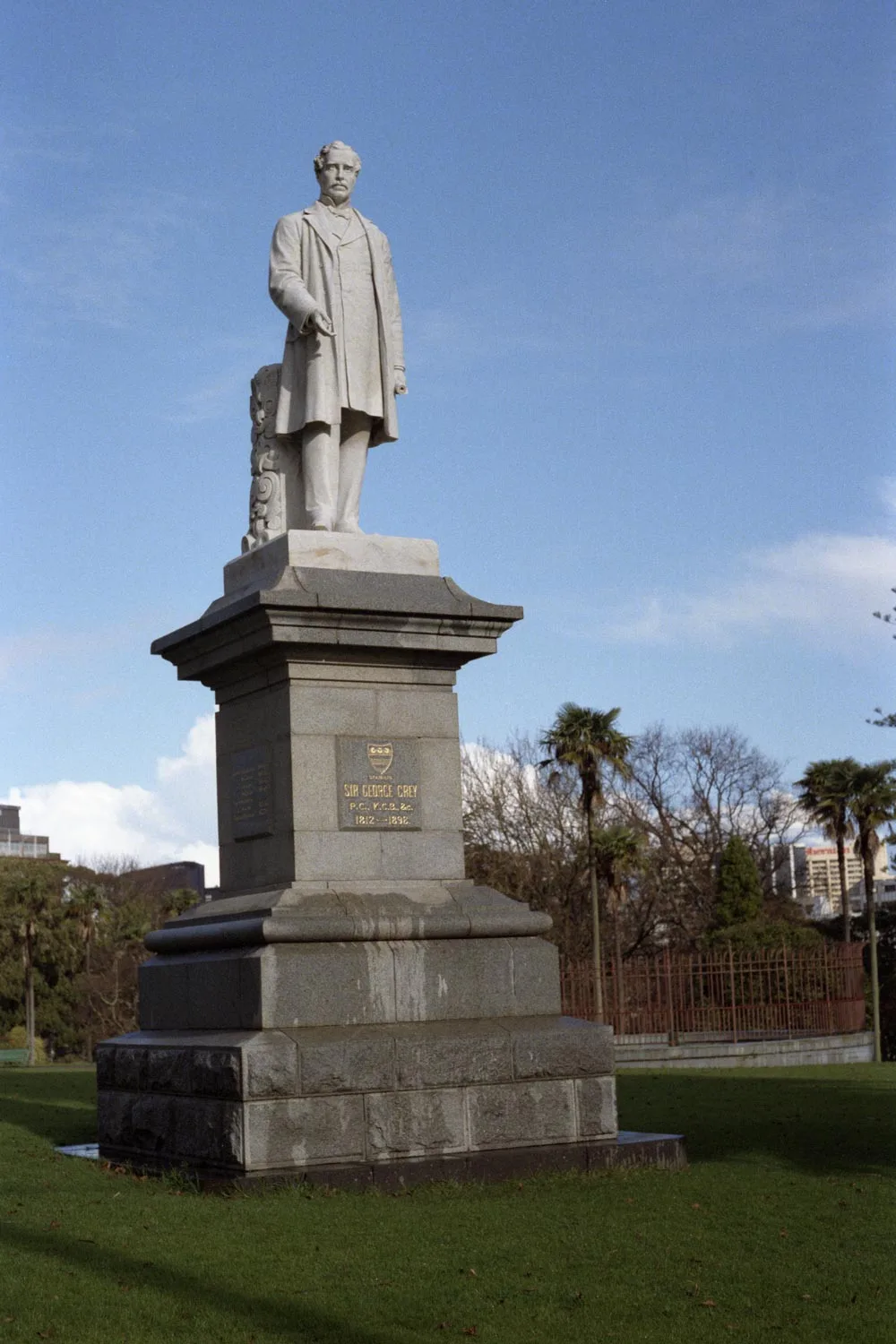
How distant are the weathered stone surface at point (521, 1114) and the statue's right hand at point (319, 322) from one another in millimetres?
5346

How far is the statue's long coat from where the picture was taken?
1220 centimetres

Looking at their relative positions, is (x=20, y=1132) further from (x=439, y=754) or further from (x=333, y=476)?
(x=333, y=476)

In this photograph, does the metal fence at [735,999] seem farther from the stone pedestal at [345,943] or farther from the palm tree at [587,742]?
the stone pedestal at [345,943]

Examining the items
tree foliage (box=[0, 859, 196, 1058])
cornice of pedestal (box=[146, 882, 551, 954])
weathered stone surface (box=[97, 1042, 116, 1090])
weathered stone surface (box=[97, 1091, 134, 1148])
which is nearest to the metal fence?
weathered stone surface (box=[97, 1042, 116, 1090])

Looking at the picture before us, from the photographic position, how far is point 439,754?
37.9 ft

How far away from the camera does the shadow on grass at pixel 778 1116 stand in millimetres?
11773

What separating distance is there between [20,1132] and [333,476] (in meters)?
5.49

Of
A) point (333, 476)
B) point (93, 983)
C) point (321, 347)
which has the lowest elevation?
point (93, 983)

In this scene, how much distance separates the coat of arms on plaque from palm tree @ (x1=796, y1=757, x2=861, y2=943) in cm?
3607


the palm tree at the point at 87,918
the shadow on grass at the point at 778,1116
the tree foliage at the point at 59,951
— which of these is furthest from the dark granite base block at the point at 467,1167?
the tree foliage at the point at 59,951

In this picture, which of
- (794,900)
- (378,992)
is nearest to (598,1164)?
(378,992)

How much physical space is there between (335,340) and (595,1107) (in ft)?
18.5

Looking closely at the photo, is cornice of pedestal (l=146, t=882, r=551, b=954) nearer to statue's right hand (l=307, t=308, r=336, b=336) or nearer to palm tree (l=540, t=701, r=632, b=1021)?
statue's right hand (l=307, t=308, r=336, b=336)

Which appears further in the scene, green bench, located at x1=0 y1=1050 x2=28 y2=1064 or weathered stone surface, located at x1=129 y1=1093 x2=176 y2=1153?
green bench, located at x1=0 y1=1050 x2=28 y2=1064
